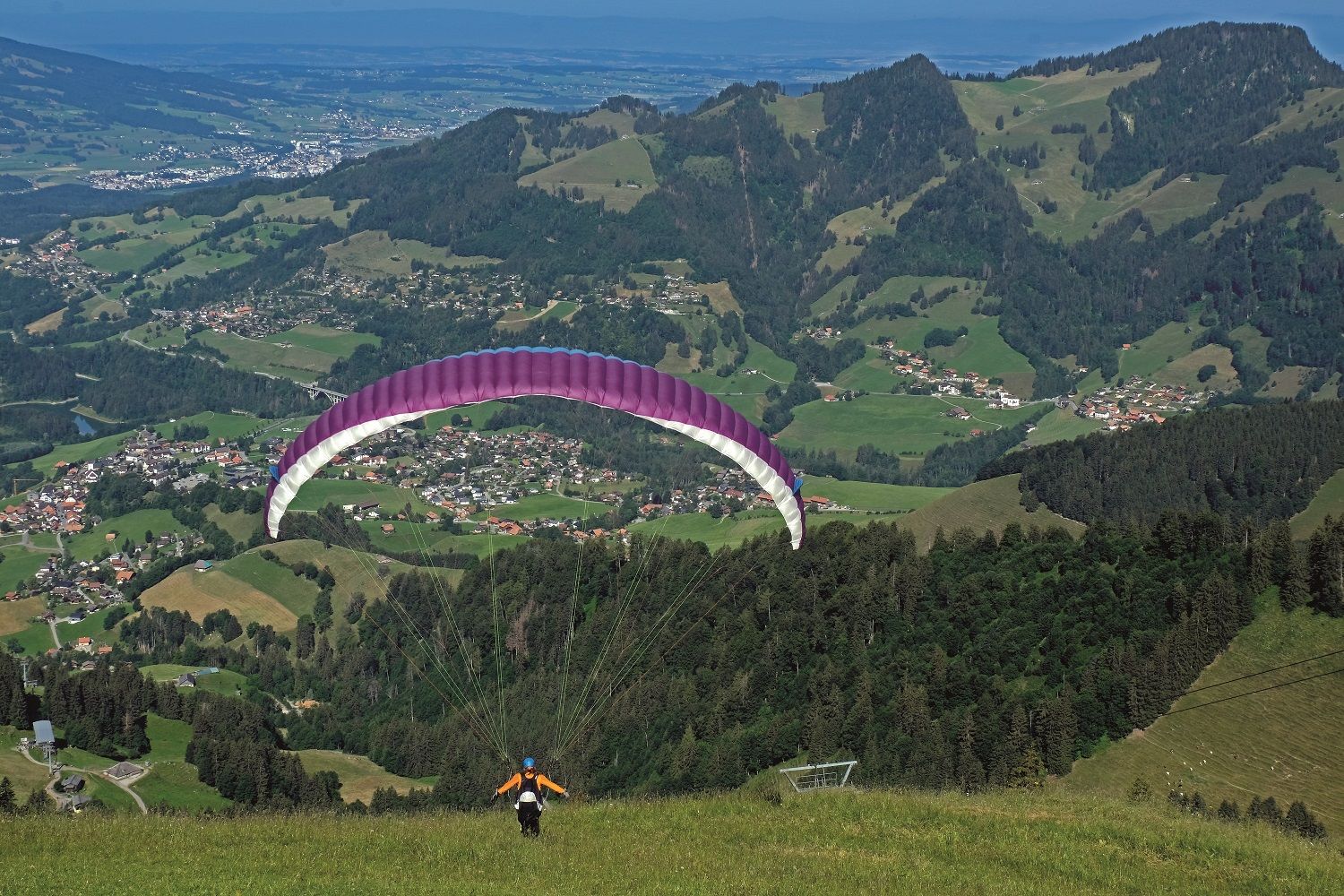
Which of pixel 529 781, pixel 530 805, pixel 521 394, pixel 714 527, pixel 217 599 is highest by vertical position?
pixel 521 394

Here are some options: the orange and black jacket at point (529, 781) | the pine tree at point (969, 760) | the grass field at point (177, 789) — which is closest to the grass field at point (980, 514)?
the pine tree at point (969, 760)

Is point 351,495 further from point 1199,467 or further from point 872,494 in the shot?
point 1199,467

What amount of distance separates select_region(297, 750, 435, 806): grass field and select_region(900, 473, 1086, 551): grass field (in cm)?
5052

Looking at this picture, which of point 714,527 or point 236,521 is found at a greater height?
point 714,527

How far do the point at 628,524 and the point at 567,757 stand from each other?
7825cm

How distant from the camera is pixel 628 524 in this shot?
147 meters

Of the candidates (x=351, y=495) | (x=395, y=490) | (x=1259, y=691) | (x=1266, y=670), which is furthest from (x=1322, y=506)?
(x=351, y=495)

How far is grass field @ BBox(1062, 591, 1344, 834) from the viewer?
165 ft

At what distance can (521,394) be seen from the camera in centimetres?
3034

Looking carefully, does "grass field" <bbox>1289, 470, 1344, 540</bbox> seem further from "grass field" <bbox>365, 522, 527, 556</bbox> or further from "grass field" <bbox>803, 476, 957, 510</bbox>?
"grass field" <bbox>365, 522, 527, 556</bbox>

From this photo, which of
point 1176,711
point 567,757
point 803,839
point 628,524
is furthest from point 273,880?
point 628,524

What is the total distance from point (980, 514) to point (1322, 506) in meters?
26.8

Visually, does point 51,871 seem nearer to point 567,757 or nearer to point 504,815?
point 504,815

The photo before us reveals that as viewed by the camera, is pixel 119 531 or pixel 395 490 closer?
pixel 119 531
